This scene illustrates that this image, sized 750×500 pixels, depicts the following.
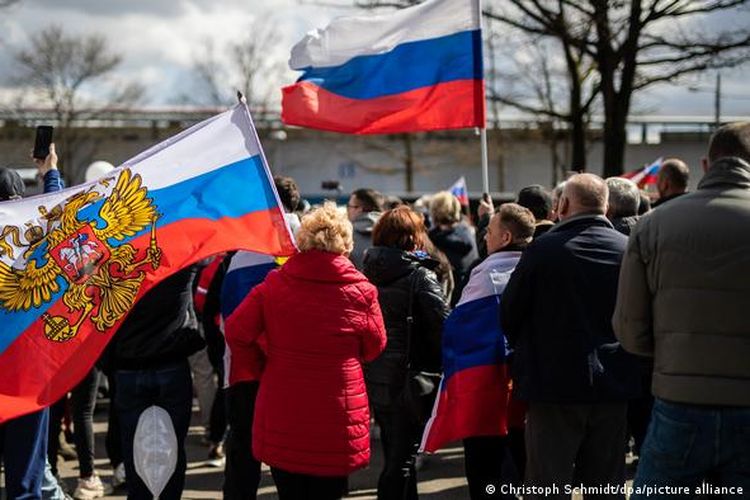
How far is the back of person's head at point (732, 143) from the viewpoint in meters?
3.68

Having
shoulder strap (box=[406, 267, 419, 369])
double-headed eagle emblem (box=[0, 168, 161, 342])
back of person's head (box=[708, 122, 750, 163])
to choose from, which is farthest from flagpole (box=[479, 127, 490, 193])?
back of person's head (box=[708, 122, 750, 163])

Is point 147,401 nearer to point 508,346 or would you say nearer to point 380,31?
point 508,346

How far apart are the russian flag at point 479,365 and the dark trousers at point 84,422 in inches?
101

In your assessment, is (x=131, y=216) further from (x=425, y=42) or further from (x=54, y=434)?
(x=425, y=42)

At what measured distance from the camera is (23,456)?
5117 mm

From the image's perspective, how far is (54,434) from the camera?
6.68m

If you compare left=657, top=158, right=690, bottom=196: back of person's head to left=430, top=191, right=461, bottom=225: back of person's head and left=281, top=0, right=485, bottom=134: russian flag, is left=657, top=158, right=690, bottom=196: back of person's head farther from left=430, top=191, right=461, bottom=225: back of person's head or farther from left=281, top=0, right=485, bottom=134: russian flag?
left=430, top=191, right=461, bottom=225: back of person's head

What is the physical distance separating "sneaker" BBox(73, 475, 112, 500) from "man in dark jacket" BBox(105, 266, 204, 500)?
144cm

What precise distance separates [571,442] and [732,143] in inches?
63.8

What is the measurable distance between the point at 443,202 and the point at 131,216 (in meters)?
4.16

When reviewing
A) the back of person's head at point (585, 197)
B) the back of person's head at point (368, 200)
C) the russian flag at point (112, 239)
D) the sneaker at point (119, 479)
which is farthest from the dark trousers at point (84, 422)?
the back of person's head at point (585, 197)

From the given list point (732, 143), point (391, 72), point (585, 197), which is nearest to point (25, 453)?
point (585, 197)

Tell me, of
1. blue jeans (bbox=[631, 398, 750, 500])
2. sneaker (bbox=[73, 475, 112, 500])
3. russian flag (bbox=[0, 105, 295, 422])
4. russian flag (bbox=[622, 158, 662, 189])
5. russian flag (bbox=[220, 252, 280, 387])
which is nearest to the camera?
blue jeans (bbox=[631, 398, 750, 500])

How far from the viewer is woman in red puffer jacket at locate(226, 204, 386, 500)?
14.5 feet
